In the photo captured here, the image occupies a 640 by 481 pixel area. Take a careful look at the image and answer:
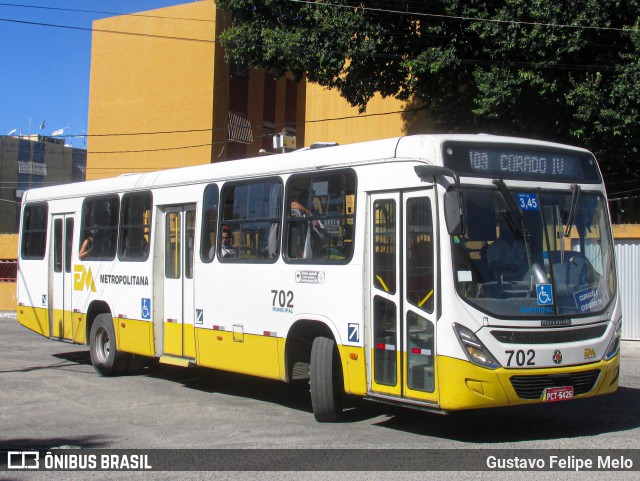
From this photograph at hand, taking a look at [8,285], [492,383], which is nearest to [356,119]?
[8,285]

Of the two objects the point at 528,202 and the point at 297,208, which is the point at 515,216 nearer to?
the point at 528,202

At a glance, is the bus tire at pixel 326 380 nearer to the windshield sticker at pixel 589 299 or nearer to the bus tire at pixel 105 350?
the windshield sticker at pixel 589 299

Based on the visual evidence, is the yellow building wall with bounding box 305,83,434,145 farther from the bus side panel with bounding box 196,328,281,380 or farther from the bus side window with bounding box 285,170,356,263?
A: the bus side window with bounding box 285,170,356,263

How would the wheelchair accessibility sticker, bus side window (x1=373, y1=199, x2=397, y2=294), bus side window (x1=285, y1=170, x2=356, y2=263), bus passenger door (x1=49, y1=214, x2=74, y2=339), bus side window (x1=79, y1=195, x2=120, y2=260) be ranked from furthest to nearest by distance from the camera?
bus passenger door (x1=49, y1=214, x2=74, y2=339) < bus side window (x1=79, y1=195, x2=120, y2=260) < bus side window (x1=285, y1=170, x2=356, y2=263) < bus side window (x1=373, y1=199, x2=397, y2=294) < the wheelchair accessibility sticker

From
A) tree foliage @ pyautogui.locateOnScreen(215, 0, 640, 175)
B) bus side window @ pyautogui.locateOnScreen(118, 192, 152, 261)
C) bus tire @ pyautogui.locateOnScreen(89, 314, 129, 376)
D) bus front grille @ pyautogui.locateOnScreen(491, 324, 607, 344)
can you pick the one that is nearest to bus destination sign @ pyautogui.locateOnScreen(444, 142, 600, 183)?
bus front grille @ pyautogui.locateOnScreen(491, 324, 607, 344)

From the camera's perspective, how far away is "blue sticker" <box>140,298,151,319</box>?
38.2ft

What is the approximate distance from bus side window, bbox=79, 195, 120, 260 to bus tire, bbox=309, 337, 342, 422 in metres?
5.29

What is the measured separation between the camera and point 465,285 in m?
7.38

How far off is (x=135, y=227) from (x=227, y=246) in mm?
2585

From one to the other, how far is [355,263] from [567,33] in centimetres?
1045

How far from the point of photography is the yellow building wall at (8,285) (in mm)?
27062

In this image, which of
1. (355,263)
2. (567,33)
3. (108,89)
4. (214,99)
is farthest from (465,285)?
(108,89)

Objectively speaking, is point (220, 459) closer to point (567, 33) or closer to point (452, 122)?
point (567, 33)

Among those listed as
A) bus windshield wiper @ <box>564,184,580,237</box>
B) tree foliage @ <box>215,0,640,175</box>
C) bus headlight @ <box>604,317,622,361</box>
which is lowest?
bus headlight @ <box>604,317,622,361</box>
